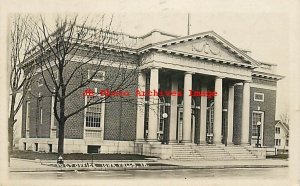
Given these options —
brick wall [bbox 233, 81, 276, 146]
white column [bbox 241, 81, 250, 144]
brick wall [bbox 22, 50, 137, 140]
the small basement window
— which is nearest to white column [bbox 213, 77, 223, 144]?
white column [bbox 241, 81, 250, 144]

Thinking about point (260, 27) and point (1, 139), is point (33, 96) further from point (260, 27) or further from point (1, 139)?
point (260, 27)

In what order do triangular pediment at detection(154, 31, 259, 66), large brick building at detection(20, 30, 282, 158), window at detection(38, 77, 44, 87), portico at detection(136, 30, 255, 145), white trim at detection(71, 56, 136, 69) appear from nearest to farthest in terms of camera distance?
1. window at detection(38, 77, 44, 87)
2. white trim at detection(71, 56, 136, 69)
3. large brick building at detection(20, 30, 282, 158)
4. triangular pediment at detection(154, 31, 259, 66)
5. portico at detection(136, 30, 255, 145)

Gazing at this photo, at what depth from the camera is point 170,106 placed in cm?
1694

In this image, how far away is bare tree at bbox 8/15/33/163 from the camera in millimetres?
10227

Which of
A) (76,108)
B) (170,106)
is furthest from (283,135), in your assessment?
(76,108)

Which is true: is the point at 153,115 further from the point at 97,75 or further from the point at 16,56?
the point at 16,56

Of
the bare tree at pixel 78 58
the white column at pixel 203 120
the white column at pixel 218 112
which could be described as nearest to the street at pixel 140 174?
the bare tree at pixel 78 58

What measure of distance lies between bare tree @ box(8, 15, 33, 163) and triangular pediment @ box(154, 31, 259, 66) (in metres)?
5.23

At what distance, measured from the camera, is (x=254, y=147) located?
18.8 meters

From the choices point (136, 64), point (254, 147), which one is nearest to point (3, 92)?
point (136, 64)

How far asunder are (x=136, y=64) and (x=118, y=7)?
6667 millimetres

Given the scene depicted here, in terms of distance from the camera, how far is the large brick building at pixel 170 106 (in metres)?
15.3

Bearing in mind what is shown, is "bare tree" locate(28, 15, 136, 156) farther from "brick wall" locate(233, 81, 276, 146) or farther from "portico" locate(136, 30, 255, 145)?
"brick wall" locate(233, 81, 276, 146)

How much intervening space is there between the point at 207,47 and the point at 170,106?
99.9 inches
